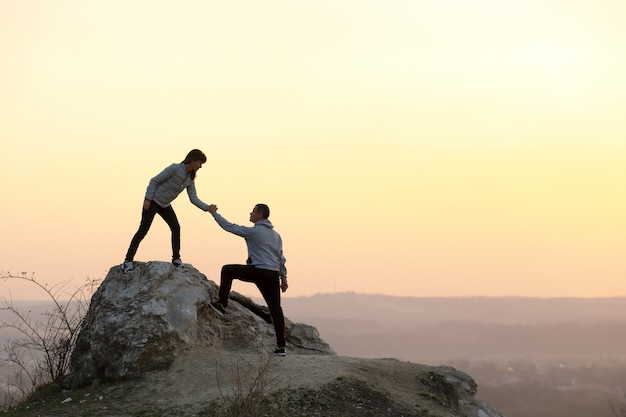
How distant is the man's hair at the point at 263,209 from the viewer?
13586 mm

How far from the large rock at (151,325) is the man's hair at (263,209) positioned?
92.3 inches

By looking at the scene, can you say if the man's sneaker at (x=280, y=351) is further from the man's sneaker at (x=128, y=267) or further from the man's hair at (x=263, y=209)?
the man's sneaker at (x=128, y=267)

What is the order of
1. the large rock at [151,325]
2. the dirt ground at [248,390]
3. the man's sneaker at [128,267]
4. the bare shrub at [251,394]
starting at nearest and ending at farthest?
the bare shrub at [251,394], the dirt ground at [248,390], the large rock at [151,325], the man's sneaker at [128,267]

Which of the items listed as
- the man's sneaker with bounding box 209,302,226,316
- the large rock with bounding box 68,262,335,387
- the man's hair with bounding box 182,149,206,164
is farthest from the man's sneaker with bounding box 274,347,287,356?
the man's hair with bounding box 182,149,206,164

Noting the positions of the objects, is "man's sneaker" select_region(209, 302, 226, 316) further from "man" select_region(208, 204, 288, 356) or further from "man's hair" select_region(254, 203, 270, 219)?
"man's hair" select_region(254, 203, 270, 219)

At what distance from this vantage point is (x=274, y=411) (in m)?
11.5

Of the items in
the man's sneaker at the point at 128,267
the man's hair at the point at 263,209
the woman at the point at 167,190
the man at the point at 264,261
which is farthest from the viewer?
the man's sneaker at the point at 128,267

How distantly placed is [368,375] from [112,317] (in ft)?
15.9

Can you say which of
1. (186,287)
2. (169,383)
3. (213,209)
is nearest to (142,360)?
(169,383)

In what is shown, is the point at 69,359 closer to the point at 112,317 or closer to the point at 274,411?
the point at 112,317

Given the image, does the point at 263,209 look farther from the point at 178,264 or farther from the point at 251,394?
the point at 251,394

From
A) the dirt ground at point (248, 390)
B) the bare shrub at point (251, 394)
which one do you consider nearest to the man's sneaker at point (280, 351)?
the dirt ground at point (248, 390)

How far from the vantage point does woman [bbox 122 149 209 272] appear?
14.3 m

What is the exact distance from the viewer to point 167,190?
569 inches
